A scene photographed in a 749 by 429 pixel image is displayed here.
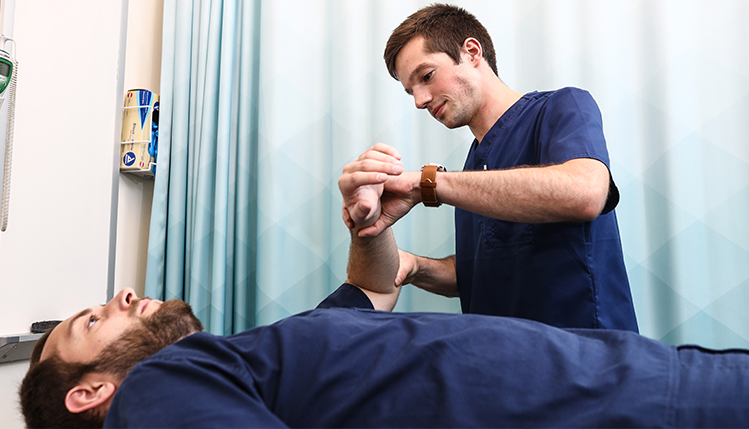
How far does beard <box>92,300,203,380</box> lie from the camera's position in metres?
0.95

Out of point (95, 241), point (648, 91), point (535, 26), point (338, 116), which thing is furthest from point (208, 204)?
point (648, 91)

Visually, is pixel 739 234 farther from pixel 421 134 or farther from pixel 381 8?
pixel 381 8

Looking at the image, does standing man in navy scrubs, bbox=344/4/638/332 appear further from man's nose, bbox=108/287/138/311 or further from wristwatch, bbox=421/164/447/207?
man's nose, bbox=108/287/138/311

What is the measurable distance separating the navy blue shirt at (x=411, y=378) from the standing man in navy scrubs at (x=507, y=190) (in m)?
0.31

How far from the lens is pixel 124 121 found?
69.6 inches

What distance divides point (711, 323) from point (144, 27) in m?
1.97

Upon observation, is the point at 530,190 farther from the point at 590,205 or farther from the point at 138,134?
the point at 138,134

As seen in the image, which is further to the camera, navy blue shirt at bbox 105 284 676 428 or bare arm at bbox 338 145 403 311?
bare arm at bbox 338 145 403 311

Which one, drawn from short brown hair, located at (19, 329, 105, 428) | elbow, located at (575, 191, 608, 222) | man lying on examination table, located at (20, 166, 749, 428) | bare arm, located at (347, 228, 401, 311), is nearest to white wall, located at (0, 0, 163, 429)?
short brown hair, located at (19, 329, 105, 428)

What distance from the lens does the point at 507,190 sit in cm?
105

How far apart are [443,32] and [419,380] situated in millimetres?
978

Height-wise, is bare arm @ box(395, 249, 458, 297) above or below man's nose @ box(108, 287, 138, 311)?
above

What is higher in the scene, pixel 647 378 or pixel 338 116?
pixel 338 116

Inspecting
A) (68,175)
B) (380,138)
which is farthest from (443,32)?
(68,175)
